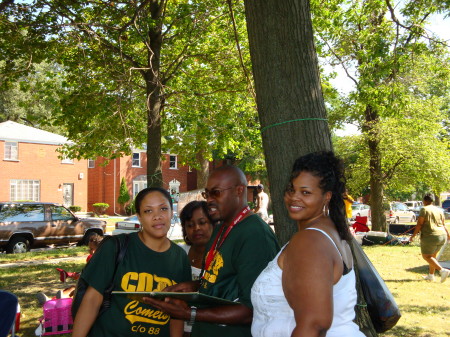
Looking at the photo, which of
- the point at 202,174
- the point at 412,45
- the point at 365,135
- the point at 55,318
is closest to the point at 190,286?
the point at 55,318

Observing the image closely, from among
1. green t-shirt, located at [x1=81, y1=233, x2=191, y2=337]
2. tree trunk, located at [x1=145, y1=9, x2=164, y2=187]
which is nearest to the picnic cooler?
green t-shirt, located at [x1=81, y1=233, x2=191, y2=337]

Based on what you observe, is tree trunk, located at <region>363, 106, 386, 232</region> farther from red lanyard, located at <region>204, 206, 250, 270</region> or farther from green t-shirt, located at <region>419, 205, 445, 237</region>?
red lanyard, located at <region>204, 206, 250, 270</region>

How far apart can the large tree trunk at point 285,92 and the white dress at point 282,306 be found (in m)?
1.30

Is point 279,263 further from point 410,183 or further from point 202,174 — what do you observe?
point 202,174

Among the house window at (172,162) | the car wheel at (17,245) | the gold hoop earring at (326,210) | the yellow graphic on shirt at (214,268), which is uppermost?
the house window at (172,162)

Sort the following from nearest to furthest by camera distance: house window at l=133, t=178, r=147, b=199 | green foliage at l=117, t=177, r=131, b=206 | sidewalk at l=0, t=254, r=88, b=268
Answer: sidewalk at l=0, t=254, r=88, b=268 → green foliage at l=117, t=177, r=131, b=206 → house window at l=133, t=178, r=147, b=199

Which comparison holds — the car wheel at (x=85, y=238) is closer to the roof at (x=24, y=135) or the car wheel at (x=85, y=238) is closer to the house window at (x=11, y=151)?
the roof at (x=24, y=135)

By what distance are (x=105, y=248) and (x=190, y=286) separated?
0.61m

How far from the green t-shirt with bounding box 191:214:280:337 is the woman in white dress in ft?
0.85

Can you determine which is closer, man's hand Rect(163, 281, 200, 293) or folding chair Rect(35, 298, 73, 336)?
man's hand Rect(163, 281, 200, 293)

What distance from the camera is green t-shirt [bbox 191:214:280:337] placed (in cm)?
249

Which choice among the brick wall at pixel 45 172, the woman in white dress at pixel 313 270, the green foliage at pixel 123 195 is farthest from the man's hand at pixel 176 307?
the green foliage at pixel 123 195

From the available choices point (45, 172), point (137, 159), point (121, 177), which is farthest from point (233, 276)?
point (137, 159)

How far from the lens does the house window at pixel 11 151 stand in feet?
106
